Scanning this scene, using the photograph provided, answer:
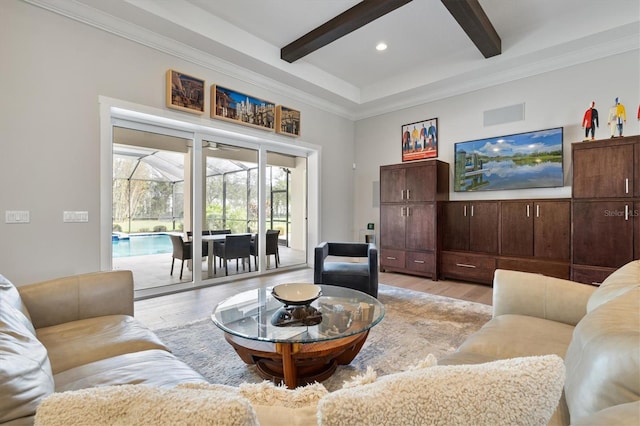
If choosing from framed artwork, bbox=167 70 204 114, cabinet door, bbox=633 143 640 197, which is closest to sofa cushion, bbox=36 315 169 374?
framed artwork, bbox=167 70 204 114

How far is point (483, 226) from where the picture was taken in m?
4.69

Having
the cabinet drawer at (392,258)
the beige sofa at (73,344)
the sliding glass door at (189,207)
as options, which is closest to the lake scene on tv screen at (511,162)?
the cabinet drawer at (392,258)

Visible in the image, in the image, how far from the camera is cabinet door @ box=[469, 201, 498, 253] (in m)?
Answer: 4.57

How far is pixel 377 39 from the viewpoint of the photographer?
169 inches

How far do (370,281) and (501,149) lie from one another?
306 cm

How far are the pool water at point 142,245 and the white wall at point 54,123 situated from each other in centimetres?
41

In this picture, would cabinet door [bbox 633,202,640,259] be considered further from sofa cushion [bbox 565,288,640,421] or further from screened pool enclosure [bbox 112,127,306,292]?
screened pool enclosure [bbox 112,127,306,292]

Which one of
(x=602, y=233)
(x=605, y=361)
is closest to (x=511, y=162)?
(x=602, y=233)

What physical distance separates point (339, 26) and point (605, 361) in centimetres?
405

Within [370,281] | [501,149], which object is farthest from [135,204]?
[501,149]

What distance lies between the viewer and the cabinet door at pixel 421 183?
192 inches

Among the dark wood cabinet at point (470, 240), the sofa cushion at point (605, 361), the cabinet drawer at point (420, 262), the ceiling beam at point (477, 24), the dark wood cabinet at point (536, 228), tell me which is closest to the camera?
the sofa cushion at point (605, 361)

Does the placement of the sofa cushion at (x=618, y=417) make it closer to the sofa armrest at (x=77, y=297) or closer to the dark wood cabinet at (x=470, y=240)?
the sofa armrest at (x=77, y=297)

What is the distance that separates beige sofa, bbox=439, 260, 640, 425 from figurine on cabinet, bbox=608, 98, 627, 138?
3027 millimetres
